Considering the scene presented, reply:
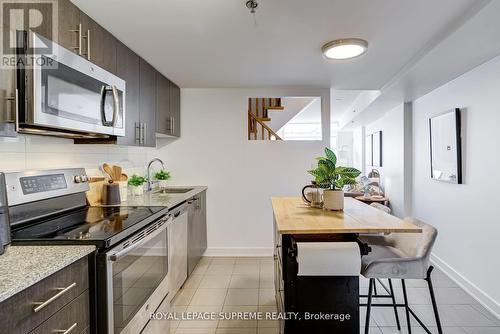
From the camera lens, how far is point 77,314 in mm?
1163

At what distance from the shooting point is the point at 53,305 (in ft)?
3.36

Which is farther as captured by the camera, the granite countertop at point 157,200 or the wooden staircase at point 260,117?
the wooden staircase at point 260,117

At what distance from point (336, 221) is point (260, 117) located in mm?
2631

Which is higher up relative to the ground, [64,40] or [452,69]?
[452,69]

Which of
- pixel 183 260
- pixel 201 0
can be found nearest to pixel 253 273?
pixel 183 260

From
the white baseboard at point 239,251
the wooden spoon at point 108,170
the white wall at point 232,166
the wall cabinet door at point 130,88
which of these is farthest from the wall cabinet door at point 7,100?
the white baseboard at point 239,251

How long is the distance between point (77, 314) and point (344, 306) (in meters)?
1.37

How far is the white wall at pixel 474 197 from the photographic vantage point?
96.6 inches

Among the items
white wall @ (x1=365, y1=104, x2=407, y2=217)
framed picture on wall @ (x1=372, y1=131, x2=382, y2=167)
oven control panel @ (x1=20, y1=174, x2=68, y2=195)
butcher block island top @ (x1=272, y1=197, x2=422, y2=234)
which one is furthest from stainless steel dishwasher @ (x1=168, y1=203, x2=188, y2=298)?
framed picture on wall @ (x1=372, y1=131, x2=382, y2=167)

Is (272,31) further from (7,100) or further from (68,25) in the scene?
(7,100)

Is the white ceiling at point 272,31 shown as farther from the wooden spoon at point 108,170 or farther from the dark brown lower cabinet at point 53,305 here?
the dark brown lower cabinet at point 53,305

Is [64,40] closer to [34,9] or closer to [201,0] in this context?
[34,9]

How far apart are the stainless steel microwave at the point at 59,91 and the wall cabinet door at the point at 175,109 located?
155 centimetres

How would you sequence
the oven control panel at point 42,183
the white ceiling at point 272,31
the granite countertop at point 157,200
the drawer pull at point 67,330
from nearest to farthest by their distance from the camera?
the drawer pull at point 67,330, the oven control panel at point 42,183, the white ceiling at point 272,31, the granite countertop at point 157,200
